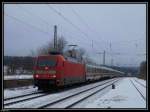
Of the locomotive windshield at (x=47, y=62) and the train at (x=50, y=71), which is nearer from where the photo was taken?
the train at (x=50, y=71)

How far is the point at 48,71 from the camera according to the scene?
89.0 feet

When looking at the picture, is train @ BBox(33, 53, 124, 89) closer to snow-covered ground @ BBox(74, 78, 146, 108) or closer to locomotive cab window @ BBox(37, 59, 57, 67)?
locomotive cab window @ BBox(37, 59, 57, 67)

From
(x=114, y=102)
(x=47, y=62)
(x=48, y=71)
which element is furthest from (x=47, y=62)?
(x=114, y=102)

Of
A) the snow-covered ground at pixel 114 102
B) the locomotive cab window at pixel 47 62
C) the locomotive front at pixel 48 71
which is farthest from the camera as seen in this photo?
the locomotive cab window at pixel 47 62

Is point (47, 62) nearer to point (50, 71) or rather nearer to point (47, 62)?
point (47, 62)

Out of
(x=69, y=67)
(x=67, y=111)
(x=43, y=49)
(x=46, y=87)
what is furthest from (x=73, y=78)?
(x=43, y=49)

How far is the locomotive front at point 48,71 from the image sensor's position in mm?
26781

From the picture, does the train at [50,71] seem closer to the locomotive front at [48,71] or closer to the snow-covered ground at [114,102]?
the locomotive front at [48,71]

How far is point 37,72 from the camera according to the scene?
2725cm

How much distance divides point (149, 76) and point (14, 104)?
6516mm

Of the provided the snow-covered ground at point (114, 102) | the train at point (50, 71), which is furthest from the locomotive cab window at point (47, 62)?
the snow-covered ground at point (114, 102)

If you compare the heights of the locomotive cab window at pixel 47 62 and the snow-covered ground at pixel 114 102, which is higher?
the locomotive cab window at pixel 47 62

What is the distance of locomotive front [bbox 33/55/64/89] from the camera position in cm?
2678

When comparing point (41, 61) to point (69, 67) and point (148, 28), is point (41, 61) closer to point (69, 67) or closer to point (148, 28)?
point (69, 67)
